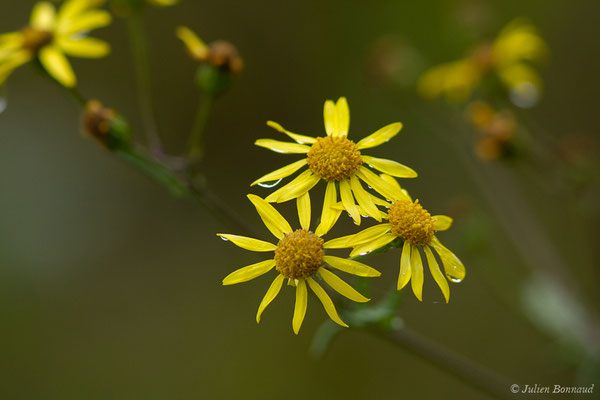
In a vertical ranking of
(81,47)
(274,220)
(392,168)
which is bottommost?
(274,220)

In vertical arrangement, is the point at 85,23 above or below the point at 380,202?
above

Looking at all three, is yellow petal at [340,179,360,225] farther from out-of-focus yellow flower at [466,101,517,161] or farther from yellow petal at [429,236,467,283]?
out-of-focus yellow flower at [466,101,517,161]

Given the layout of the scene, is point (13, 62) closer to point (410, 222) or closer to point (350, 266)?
point (350, 266)

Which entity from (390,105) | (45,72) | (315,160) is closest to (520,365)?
(390,105)

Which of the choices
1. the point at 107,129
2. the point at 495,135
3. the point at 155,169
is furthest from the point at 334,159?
the point at 495,135

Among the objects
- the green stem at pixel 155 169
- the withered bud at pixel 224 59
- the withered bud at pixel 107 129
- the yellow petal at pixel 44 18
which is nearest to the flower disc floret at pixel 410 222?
the green stem at pixel 155 169

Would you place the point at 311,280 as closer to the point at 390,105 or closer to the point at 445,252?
the point at 445,252
